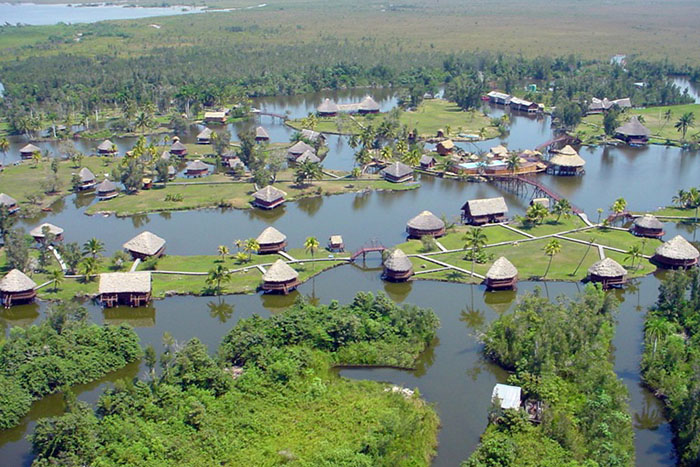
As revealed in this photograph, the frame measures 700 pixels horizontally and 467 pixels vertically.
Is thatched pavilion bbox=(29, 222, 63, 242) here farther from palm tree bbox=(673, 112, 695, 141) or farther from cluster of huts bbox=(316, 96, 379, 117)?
palm tree bbox=(673, 112, 695, 141)

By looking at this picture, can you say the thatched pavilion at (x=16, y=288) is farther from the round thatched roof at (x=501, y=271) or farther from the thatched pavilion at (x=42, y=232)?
the round thatched roof at (x=501, y=271)

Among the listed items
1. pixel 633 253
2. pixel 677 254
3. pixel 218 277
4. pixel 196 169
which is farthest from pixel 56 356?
pixel 677 254

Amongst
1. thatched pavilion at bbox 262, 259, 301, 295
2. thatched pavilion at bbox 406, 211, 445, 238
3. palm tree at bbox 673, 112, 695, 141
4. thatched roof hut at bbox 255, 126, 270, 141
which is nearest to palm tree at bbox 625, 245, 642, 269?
thatched pavilion at bbox 406, 211, 445, 238

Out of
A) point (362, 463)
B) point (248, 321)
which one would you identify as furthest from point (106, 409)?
point (362, 463)

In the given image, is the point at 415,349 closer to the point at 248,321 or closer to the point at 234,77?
the point at 248,321

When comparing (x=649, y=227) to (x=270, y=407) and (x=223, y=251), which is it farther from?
(x=270, y=407)

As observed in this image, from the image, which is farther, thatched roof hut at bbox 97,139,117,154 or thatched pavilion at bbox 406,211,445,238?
thatched roof hut at bbox 97,139,117,154

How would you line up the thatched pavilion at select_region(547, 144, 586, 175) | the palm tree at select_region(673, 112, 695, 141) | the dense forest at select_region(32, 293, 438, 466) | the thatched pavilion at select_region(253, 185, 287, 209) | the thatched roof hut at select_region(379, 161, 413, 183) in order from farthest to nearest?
the palm tree at select_region(673, 112, 695, 141) → the thatched pavilion at select_region(547, 144, 586, 175) → the thatched roof hut at select_region(379, 161, 413, 183) → the thatched pavilion at select_region(253, 185, 287, 209) → the dense forest at select_region(32, 293, 438, 466)
